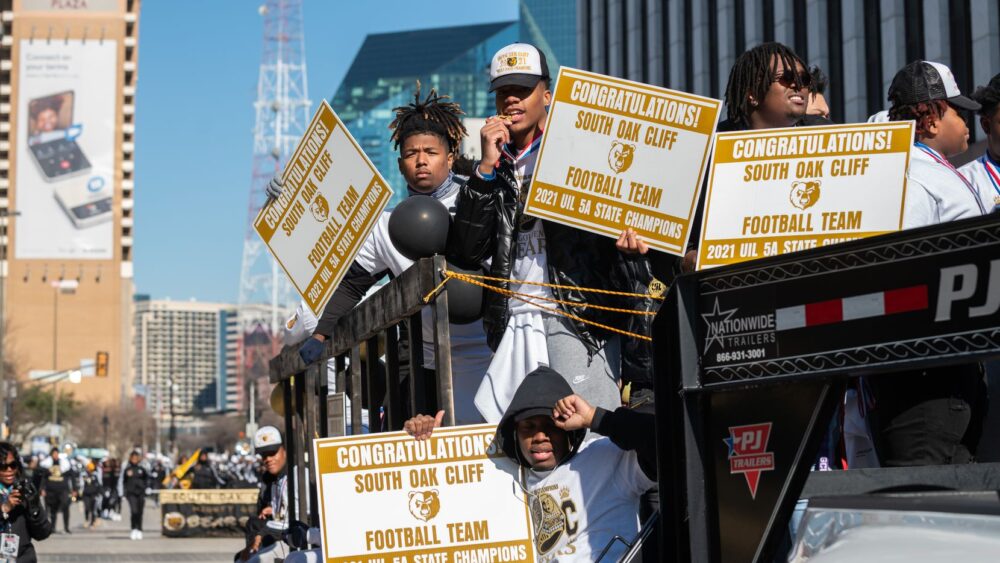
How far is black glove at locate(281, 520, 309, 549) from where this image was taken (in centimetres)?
733

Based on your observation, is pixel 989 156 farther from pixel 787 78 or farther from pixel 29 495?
pixel 29 495

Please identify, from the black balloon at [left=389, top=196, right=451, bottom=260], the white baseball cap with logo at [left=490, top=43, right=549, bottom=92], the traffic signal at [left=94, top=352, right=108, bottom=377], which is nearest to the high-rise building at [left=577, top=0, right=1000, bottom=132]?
the traffic signal at [left=94, top=352, right=108, bottom=377]

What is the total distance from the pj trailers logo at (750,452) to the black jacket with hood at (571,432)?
87 cm

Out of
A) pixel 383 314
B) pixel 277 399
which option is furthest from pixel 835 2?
pixel 383 314

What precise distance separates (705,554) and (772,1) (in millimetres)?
43961

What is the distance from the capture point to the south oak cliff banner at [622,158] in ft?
16.6

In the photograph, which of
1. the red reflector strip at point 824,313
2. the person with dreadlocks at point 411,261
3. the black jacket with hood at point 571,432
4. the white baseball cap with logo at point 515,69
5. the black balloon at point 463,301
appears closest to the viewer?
the red reflector strip at point 824,313

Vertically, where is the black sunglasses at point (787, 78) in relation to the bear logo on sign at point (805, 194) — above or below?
above

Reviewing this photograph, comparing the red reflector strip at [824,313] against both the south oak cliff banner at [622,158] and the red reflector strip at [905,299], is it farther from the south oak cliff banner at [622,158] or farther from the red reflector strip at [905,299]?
the south oak cliff banner at [622,158]

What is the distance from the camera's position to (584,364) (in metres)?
5.36

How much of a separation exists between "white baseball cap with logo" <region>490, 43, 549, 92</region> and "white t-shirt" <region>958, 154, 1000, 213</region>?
1.72m

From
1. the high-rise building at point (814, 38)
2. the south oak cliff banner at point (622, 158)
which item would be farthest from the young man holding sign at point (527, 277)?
the high-rise building at point (814, 38)

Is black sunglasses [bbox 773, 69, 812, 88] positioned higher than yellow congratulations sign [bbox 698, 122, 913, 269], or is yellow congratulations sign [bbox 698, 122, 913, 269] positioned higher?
black sunglasses [bbox 773, 69, 812, 88]

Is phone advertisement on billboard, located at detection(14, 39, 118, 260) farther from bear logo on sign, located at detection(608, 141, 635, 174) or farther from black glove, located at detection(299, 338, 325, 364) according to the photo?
bear logo on sign, located at detection(608, 141, 635, 174)
